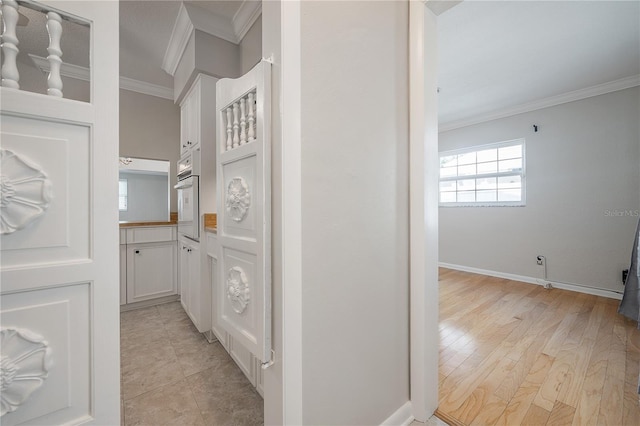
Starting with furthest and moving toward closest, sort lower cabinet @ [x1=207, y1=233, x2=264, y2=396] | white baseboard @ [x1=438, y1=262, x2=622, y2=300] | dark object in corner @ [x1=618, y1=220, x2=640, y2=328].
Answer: white baseboard @ [x1=438, y1=262, x2=622, y2=300] < dark object in corner @ [x1=618, y1=220, x2=640, y2=328] < lower cabinet @ [x1=207, y1=233, x2=264, y2=396]

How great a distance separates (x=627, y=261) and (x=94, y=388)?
4599mm

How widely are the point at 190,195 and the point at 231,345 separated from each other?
129 cm

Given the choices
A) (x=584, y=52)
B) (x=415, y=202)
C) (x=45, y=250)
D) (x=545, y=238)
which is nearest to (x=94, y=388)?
(x=45, y=250)

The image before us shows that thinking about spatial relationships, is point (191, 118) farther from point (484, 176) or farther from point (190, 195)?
point (484, 176)

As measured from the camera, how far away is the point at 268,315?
2.96 feet

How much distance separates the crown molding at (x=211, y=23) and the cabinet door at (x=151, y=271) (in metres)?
2.01

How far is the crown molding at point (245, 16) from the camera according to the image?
191 cm

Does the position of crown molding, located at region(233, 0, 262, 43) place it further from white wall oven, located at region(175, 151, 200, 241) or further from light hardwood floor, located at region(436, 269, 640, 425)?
light hardwood floor, located at region(436, 269, 640, 425)

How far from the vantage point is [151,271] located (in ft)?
9.15

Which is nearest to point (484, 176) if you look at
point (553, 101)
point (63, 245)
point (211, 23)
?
point (553, 101)

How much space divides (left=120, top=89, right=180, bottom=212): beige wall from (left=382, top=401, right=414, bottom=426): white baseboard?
330cm

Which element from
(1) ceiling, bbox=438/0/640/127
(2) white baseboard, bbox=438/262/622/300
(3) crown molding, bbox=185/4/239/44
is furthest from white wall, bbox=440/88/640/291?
(3) crown molding, bbox=185/4/239/44

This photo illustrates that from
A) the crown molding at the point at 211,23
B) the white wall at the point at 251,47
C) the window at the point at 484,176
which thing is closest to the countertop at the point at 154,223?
the white wall at the point at 251,47

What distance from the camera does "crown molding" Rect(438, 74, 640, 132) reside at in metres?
2.87
